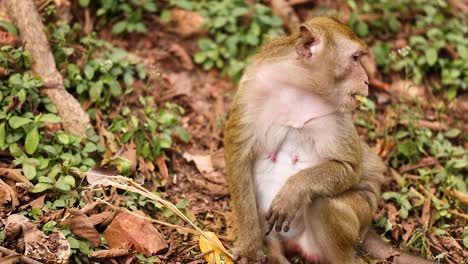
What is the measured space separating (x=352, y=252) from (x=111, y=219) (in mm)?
1635

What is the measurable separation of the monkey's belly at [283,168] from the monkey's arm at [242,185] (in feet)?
0.32

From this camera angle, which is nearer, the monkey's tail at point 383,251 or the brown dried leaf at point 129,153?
the monkey's tail at point 383,251

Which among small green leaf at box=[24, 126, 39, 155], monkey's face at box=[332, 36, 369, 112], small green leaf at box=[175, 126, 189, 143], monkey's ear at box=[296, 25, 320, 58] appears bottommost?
small green leaf at box=[175, 126, 189, 143]

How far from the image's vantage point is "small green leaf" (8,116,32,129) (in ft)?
15.8

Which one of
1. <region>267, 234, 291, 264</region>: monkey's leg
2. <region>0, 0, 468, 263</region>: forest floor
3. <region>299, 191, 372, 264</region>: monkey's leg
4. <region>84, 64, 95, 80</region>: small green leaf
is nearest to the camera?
<region>299, 191, 372, 264</region>: monkey's leg

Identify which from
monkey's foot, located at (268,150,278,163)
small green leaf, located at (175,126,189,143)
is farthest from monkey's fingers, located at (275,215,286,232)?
small green leaf, located at (175,126,189,143)

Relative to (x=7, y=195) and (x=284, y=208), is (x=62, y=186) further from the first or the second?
(x=284, y=208)

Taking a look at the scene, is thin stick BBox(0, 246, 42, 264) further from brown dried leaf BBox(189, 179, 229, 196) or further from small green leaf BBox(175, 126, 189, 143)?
small green leaf BBox(175, 126, 189, 143)

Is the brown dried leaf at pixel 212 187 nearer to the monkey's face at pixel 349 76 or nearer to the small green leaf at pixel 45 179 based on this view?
the small green leaf at pixel 45 179

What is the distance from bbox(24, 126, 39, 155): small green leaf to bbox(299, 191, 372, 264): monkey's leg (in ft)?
6.37

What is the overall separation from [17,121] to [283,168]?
6.25 ft

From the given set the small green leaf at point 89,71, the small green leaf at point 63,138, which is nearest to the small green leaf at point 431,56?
the small green leaf at point 89,71

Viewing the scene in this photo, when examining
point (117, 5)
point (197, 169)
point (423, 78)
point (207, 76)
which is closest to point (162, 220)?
point (197, 169)

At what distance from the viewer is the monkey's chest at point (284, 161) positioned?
15.1ft
